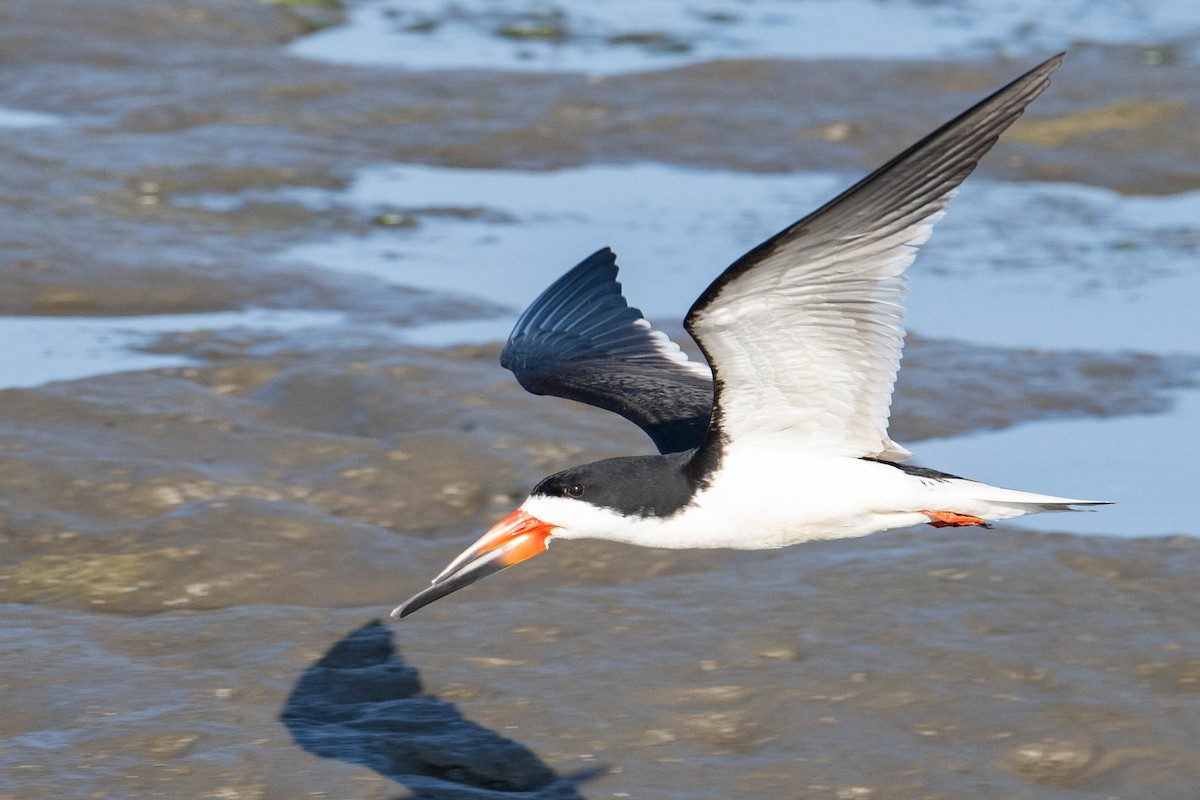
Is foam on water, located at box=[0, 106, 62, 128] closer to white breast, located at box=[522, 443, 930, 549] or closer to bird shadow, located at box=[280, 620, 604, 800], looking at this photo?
bird shadow, located at box=[280, 620, 604, 800]

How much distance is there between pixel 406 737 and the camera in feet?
18.4

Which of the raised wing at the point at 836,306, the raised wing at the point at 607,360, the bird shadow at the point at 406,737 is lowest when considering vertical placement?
the bird shadow at the point at 406,737

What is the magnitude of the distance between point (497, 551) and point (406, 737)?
714mm

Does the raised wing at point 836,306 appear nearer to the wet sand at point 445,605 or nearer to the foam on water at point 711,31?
the wet sand at point 445,605

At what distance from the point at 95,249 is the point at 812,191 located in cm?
525

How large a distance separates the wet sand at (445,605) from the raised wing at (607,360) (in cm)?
79

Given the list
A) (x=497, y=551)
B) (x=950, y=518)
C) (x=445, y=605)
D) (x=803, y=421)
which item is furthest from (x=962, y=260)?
(x=497, y=551)

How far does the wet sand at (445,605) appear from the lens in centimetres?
548

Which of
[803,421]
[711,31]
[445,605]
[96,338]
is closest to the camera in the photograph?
[803,421]

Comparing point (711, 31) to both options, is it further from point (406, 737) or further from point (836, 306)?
point (836, 306)

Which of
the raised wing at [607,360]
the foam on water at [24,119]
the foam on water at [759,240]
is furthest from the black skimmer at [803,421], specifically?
the foam on water at [24,119]

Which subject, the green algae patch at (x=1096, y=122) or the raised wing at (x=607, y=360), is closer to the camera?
the raised wing at (x=607, y=360)

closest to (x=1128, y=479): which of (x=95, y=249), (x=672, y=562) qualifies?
(x=672, y=562)

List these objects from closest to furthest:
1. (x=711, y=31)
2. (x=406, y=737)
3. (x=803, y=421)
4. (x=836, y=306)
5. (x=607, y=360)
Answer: (x=836, y=306), (x=803, y=421), (x=406, y=737), (x=607, y=360), (x=711, y=31)
